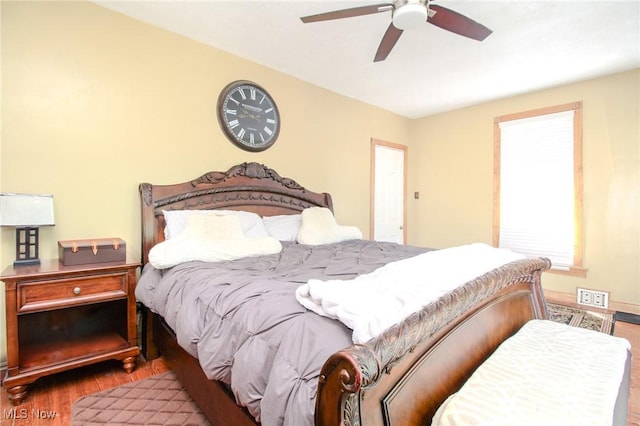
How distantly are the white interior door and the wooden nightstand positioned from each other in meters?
3.16

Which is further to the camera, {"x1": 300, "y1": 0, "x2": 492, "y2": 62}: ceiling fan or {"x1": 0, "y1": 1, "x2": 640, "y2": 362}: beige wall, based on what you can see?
{"x1": 0, "y1": 1, "x2": 640, "y2": 362}: beige wall

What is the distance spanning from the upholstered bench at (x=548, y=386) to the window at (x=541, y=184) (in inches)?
109

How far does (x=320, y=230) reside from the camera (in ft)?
9.93

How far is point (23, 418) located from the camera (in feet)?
5.33

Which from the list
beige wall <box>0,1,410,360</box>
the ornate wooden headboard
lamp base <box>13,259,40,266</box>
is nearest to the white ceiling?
beige wall <box>0,1,410,360</box>

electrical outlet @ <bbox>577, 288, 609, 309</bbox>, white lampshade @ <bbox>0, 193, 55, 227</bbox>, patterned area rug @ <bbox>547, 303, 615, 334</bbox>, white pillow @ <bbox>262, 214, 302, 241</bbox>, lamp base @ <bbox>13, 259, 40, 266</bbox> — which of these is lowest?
patterned area rug @ <bbox>547, 303, 615, 334</bbox>

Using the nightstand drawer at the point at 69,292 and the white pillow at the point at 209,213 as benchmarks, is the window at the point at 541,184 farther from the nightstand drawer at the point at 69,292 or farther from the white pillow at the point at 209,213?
the nightstand drawer at the point at 69,292

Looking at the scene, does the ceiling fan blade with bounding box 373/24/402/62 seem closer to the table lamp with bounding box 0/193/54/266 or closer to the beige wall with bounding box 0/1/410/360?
the beige wall with bounding box 0/1/410/360

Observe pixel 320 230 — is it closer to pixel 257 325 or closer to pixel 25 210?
pixel 257 325

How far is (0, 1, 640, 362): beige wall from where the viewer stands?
209 centimetres

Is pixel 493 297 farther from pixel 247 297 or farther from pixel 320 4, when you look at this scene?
pixel 320 4

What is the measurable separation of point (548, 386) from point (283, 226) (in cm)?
234

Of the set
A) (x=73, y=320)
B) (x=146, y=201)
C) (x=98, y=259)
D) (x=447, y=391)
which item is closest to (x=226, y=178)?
(x=146, y=201)

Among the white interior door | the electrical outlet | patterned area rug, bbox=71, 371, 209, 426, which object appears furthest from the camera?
the white interior door
